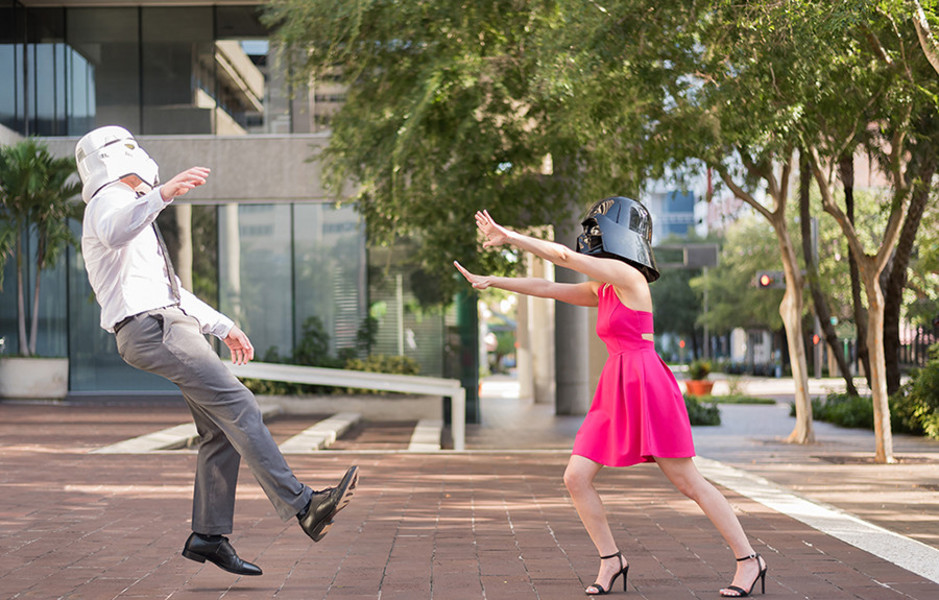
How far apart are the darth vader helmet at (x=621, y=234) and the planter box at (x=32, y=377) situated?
59.9ft

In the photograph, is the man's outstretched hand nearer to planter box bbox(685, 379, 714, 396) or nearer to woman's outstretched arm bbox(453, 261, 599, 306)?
woman's outstretched arm bbox(453, 261, 599, 306)

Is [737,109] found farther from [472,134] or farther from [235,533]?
[235,533]

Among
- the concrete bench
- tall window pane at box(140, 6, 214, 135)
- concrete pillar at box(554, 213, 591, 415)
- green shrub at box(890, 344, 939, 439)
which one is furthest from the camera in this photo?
tall window pane at box(140, 6, 214, 135)

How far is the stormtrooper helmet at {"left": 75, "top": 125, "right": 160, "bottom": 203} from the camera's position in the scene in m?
4.71

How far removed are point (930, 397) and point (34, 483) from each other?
1249 cm

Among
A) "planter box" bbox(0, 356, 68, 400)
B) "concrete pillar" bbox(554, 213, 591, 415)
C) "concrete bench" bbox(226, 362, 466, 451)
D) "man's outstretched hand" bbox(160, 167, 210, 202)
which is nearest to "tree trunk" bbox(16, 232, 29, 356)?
"planter box" bbox(0, 356, 68, 400)

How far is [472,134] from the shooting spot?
12188mm

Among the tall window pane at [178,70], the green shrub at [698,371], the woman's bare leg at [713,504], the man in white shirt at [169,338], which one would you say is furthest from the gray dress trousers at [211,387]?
the green shrub at [698,371]

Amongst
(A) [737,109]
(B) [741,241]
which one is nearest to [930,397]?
(A) [737,109]

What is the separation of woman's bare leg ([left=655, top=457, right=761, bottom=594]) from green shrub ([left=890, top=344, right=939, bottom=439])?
11.8m

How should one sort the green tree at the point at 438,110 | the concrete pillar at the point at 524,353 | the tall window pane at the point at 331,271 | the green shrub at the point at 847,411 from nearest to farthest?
the green tree at the point at 438,110
the green shrub at the point at 847,411
the tall window pane at the point at 331,271
the concrete pillar at the point at 524,353

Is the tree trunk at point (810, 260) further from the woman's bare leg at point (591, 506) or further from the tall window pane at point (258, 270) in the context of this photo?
the woman's bare leg at point (591, 506)

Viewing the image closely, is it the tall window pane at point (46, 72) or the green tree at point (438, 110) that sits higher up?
the tall window pane at point (46, 72)

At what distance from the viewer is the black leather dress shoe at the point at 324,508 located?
453 centimetres
